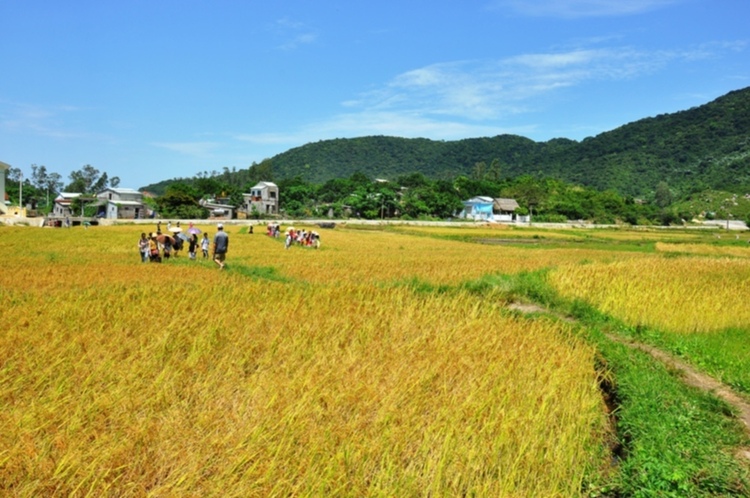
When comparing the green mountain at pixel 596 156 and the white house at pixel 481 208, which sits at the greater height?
the green mountain at pixel 596 156

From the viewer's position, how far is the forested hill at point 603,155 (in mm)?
105562

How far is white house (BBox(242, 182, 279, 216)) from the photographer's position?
73688 millimetres

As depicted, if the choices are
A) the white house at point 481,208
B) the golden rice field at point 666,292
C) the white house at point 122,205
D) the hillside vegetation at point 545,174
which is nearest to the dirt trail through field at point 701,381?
the golden rice field at point 666,292

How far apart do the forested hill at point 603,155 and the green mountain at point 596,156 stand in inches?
7.7

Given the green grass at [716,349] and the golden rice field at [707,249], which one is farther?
the golden rice field at [707,249]

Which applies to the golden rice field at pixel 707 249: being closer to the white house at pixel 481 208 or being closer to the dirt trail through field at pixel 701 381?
the dirt trail through field at pixel 701 381

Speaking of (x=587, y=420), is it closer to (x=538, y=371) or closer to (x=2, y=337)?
(x=538, y=371)

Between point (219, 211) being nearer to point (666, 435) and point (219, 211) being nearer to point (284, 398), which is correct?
point (284, 398)

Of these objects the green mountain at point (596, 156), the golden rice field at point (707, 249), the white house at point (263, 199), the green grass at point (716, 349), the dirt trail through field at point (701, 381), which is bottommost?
the dirt trail through field at point (701, 381)

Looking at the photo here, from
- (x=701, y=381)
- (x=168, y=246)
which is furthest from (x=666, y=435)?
(x=168, y=246)

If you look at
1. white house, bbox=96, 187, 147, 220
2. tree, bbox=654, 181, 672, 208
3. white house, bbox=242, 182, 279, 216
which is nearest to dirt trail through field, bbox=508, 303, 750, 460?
white house, bbox=96, 187, 147, 220

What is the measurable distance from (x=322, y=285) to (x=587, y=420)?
765cm

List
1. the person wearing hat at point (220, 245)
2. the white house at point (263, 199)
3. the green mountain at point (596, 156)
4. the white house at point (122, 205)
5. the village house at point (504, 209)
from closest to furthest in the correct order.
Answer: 1. the person wearing hat at point (220, 245)
2. the white house at point (122, 205)
3. the white house at point (263, 199)
4. the village house at point (504, 209)
5. the green mountain at point (596, 156)

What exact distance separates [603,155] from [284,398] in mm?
136372
